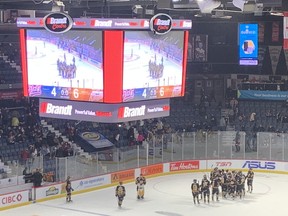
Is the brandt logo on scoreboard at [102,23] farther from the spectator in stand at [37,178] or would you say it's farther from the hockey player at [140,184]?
the hockey player at [140,184]

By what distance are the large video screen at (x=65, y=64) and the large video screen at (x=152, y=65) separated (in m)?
0.75

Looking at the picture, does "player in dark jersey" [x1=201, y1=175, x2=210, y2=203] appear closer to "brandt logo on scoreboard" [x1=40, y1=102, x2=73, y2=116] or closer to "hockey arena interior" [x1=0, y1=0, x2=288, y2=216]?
"hockey arena interior" [x1=0, y1=0, x2=288, y2=216]

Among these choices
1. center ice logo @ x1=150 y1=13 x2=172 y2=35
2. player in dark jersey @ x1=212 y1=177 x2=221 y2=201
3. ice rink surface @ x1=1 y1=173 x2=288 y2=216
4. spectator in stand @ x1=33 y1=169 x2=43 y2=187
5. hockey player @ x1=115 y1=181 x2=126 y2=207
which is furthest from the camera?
player in dark jersey @ x1=212 y1=177 x2=221 y2=201

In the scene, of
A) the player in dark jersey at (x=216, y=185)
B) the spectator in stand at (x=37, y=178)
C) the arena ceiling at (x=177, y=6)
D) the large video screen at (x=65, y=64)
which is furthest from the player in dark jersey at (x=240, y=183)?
the large video screen at (x=65, y=64)

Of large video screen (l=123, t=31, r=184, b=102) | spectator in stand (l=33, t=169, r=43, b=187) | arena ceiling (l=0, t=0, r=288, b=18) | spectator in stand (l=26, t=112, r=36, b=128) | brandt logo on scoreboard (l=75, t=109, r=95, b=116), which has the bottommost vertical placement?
spectator in stand (l=33, t=169, r=43, b=187)

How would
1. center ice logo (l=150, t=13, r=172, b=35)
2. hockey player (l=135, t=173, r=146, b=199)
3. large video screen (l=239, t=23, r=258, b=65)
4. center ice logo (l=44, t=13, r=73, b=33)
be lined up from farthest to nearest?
1. large video screen (l=239, t=23, r=258, b=65)
2. hockey player (l=135, t=173, r=146, b=199)
3. center ice logo (l=150, t=13, r=172, b=35)
4. center ice logo (l=44, t=13, r=73, b=33)

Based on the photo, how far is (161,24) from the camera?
716 inches

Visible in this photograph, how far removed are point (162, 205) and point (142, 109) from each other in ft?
31.7

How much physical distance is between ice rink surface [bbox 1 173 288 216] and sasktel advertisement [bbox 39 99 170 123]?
773 cm

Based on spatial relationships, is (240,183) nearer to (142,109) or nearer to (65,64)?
(142,109)

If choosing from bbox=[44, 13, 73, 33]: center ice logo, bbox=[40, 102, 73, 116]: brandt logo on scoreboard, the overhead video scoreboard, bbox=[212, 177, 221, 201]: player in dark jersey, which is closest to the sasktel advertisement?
bbox=[40, 102, 73, 116]: brandt logo on scoreboard

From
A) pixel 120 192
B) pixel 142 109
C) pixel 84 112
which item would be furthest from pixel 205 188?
pixel 84 112

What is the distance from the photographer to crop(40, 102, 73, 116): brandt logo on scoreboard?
59.2ft

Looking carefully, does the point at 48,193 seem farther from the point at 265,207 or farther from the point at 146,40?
the point at 146,40
